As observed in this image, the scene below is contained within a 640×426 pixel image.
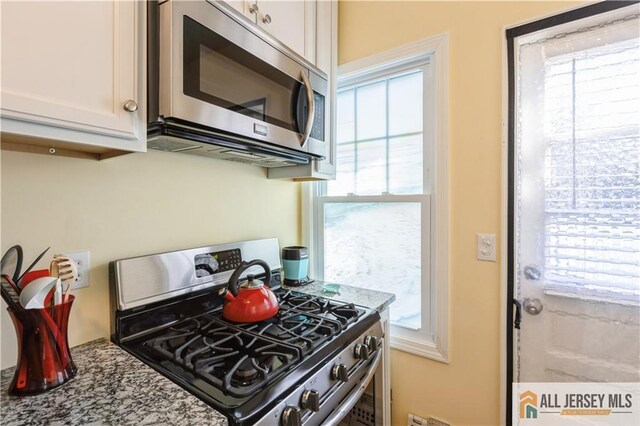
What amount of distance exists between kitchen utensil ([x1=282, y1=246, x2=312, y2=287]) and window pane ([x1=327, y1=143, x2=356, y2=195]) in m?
0.44

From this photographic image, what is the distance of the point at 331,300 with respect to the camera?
1.35 metres

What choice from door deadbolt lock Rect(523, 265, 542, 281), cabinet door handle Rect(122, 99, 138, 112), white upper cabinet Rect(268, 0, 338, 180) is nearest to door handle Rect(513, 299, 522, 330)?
door deadbolt lock Rect(523, 265, 542, 281)

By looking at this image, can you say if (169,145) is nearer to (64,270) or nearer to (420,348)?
(64,270)

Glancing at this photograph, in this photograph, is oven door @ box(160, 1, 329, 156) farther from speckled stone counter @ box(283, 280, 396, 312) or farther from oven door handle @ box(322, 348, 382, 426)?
oven door handle @ box(322, 348, 382, 426)

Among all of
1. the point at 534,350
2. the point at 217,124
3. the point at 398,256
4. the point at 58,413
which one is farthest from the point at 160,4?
the point at 534,350

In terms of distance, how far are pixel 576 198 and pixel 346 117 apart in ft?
3.79

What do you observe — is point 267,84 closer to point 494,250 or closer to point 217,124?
point 217,124

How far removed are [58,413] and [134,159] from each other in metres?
0.76

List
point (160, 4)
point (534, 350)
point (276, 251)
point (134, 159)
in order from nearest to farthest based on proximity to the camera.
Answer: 1. point (160, 4)
2. point (134, 159)
3. point (534, 350)
4. point (276, 251)

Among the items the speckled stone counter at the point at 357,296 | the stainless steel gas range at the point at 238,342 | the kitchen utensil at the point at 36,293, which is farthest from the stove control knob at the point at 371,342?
the kitchen utensil at the point at 36,293

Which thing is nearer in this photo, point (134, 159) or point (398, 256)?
point (134, 159)

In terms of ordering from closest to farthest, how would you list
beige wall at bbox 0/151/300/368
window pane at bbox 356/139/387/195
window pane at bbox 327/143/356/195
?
beige wall at bbox 0/151/300/368 < window pane at bbox 356/139/387/195 < window pane at bbox 327/143/356/195

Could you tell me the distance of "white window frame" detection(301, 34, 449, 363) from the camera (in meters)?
1.42

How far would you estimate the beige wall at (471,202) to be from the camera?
4.30ft
